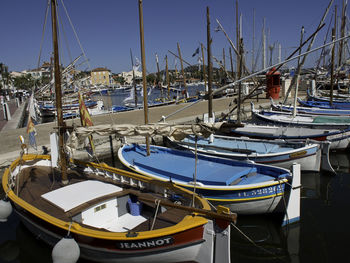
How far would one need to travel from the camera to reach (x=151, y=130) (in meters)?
8.57

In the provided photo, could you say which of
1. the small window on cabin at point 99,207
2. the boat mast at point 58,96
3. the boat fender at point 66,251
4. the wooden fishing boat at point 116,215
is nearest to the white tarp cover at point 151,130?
the boat mast at point 58,96

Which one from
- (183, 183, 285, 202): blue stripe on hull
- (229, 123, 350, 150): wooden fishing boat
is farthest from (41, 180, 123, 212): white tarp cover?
(229, 123, 350, 150): wooden fishing boat

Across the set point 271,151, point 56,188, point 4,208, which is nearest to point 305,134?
point 271,151

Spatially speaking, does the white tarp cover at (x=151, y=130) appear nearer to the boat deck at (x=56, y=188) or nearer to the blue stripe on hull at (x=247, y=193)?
the boat deck at (x=56, y=188)

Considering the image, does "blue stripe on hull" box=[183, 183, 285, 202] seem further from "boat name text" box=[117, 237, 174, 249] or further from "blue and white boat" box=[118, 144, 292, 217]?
"boat name text" box=[117, 237, 174, 249]

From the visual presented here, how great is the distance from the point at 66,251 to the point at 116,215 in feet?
6.76

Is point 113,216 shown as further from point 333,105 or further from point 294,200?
point 333,105

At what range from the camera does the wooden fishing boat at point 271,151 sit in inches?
474

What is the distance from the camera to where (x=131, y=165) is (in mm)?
11281

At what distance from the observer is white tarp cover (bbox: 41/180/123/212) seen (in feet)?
24.5

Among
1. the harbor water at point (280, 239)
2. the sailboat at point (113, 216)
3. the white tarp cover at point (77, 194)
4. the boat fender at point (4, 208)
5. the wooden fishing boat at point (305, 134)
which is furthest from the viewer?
the wooden fishing boat at point (305, 134)

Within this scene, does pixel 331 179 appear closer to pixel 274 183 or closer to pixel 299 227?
pixel 299 227

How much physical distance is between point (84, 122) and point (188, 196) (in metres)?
5.01

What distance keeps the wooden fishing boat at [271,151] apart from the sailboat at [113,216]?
353 cm
